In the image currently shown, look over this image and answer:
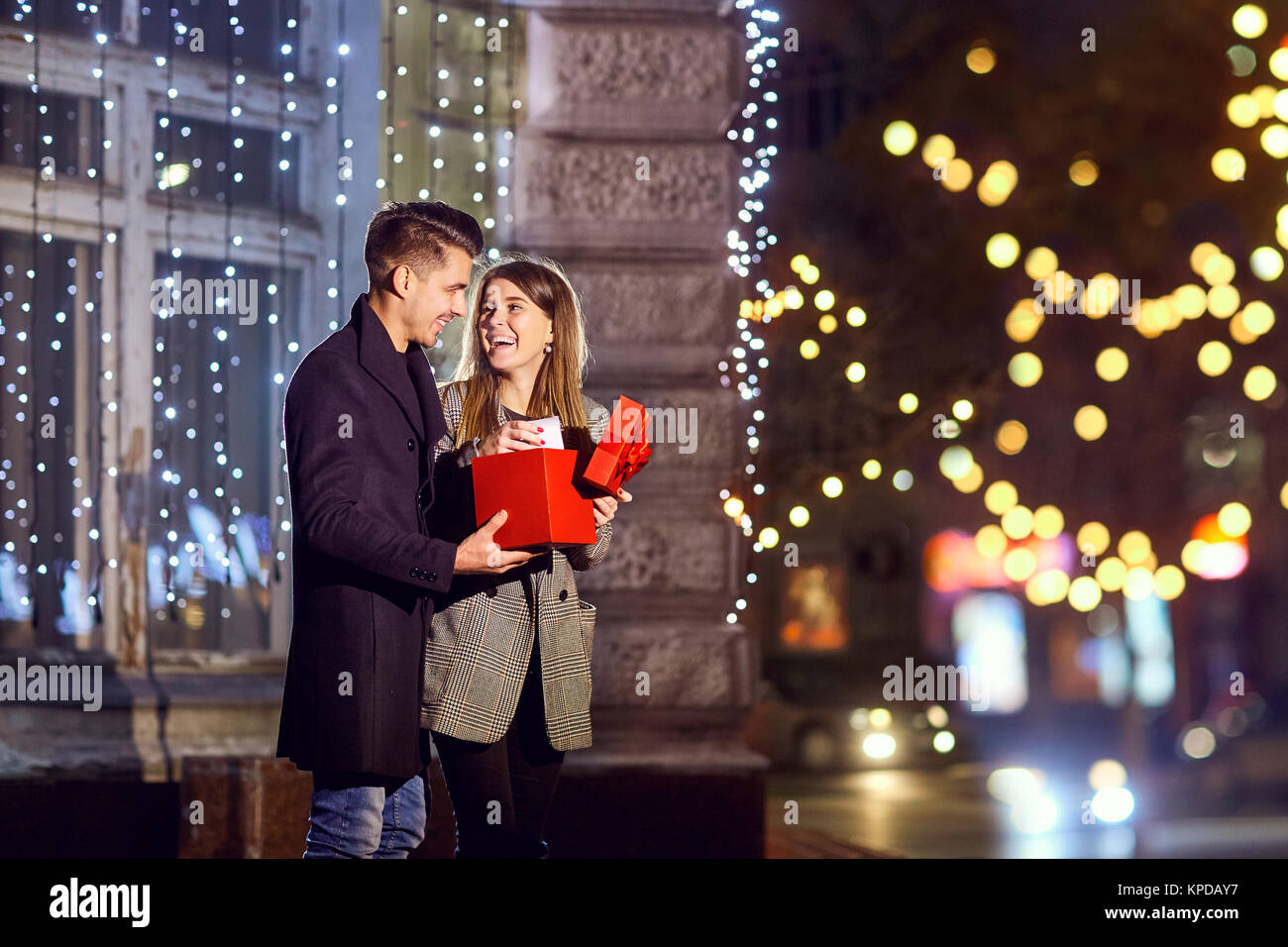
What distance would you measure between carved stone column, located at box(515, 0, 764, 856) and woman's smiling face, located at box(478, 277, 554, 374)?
6.88 feet

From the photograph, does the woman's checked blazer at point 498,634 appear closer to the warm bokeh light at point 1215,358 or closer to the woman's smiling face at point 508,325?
the woman's smiling face at point 508,325

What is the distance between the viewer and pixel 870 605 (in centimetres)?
1942

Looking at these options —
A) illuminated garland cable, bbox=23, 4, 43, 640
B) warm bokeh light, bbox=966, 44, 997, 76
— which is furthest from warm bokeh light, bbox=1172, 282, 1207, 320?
illuminated garland cable, bbox=23, 4, 43, 640

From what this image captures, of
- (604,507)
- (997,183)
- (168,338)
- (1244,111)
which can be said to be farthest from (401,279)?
(997,183)

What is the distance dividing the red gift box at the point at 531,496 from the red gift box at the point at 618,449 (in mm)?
63

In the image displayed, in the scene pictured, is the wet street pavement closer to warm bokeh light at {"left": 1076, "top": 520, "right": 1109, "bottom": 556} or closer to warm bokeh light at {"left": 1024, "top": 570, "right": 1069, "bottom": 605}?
warm bokeh light at {"left": 1076, "top": 520, "right": 1109, "bottom": 556}

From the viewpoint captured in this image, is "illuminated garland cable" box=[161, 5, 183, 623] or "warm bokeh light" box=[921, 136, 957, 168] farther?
"warm bokeh light" box=[921, 136, 957, 168]

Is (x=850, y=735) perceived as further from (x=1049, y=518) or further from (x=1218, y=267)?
(x=1218, y=267)

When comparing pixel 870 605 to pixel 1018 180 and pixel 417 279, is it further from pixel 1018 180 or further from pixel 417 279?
pixel 417 279

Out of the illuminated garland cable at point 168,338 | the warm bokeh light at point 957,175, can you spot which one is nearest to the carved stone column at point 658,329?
the illuminated garland cable at point 168,338

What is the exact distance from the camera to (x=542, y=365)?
12.3 feet

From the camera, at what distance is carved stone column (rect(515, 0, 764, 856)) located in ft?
18.8

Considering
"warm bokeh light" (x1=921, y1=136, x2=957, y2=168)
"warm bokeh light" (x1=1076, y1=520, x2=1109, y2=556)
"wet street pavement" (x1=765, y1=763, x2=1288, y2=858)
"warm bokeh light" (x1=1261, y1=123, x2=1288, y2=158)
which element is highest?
"warm bokeh light" (x1=921, y1=136, x2=957, y2=168)

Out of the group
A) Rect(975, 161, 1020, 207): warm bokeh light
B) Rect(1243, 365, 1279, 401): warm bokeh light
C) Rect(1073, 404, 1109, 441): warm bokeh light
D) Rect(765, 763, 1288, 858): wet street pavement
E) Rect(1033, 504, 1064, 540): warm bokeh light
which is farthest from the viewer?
Rect(1033, 504, 1064, 540): warm bokeh light
